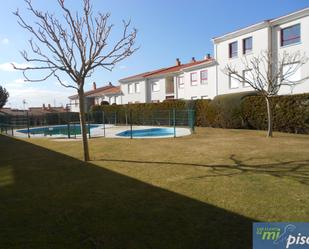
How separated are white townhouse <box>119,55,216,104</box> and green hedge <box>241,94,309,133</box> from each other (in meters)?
10.8

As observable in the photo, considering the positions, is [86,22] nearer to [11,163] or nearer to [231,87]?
[11,163]

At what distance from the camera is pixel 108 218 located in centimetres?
507

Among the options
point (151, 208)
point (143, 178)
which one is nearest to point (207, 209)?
point (151, 208)

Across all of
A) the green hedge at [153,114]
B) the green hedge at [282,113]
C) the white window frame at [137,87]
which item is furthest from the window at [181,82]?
the green hedge at [282,113]

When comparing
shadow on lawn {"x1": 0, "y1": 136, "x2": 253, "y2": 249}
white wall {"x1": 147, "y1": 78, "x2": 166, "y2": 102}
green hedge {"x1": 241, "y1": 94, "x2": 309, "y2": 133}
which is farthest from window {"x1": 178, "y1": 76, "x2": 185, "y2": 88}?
shadow on lawn {"x1": 0, "y1": 136, "x2": 253, "y2": 249}

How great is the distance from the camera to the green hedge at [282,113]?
18453 mm

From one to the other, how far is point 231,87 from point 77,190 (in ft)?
85.6

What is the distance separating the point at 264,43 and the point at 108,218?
25.8 metres

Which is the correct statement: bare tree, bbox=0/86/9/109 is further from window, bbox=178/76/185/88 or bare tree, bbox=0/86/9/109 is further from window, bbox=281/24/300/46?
window, bbox=281/24/300/46

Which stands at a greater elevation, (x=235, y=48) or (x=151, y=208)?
(x=235, y=48)

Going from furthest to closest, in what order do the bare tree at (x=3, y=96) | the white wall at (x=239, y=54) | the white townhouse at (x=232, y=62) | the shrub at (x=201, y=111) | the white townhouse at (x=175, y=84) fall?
the bare tree at (x=3, y=96), the white townhouse at (x=175, y=84), the white wall at (x=239, y=54), the shrub at (x=201, y=111), the white townhouse at (x=232, y=62)

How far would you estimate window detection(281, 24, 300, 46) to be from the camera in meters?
24.9

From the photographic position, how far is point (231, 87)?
30656 mm

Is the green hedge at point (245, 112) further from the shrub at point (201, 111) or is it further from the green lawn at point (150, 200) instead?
the green lawn at point (150, 200)
